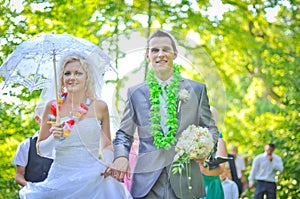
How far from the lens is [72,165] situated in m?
7.18

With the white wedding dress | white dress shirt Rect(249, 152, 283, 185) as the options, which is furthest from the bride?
white dress shirt Rect(249, 152, 283, 185)

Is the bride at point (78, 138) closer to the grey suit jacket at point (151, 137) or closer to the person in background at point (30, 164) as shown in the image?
the grey suit jacket at point (151, 137)

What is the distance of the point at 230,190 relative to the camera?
11.8 m

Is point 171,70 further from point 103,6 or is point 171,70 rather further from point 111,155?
point 103,6

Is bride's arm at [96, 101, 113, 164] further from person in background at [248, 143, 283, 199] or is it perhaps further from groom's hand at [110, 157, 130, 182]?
person in background at [248, 143, 283, 199]

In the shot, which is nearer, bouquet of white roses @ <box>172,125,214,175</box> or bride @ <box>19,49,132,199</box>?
bouquet of white roses @ <box>172,125,214,175</box>

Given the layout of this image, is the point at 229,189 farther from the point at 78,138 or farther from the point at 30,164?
the point at 78,138

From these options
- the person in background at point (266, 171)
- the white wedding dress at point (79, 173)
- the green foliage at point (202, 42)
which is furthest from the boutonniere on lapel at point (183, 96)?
the person in background at point (266, 171)

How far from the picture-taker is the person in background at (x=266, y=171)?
1547 cm

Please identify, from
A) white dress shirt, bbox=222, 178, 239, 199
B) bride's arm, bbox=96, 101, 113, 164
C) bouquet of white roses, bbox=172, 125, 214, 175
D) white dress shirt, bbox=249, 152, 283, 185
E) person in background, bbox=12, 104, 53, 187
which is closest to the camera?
bouquet of white roses, bbox=172, 125, 214, 175

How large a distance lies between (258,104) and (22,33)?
13561 millimetres

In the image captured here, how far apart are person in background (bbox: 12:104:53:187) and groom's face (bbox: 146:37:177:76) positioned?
8.25 ft

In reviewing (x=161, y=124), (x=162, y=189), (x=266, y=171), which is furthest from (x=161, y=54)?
(x=266, y=171)

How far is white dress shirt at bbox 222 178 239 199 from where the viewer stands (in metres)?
11.5
